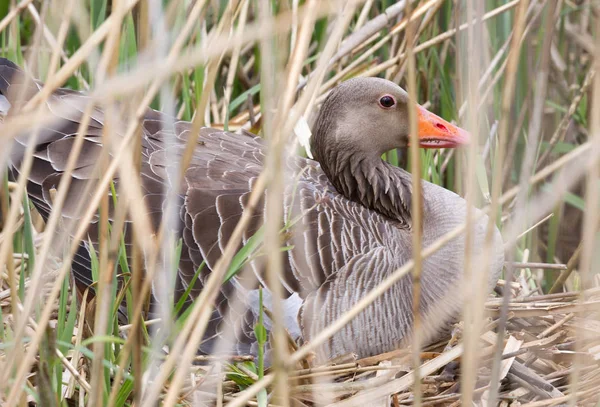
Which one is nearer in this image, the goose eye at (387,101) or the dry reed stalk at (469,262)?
the dry reed stalk at (469,262)

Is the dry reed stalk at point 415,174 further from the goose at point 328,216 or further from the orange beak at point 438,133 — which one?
the orange beak at point 438,133

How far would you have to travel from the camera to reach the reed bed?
1.65m

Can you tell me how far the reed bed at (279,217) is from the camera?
65.0 inches

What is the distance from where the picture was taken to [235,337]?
328 cm

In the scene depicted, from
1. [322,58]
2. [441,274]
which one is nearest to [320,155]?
[441,274]

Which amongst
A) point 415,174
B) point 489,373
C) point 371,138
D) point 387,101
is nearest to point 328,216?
point 371,138

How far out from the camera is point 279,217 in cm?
169

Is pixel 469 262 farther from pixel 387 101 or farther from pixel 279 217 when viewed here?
pixel 387 101

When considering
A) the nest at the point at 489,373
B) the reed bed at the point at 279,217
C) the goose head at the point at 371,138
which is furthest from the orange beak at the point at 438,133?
the nest at the point at 489,373

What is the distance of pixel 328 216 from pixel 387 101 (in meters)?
0.57

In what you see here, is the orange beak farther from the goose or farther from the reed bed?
the reed bed

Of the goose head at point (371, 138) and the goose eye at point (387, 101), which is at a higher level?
the goose eye at point (387, 101)

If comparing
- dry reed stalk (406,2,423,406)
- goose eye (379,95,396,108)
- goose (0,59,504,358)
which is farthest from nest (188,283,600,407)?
goose eye (379,95,396,108)

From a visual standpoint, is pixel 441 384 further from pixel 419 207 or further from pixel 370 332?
pixel 419 207
